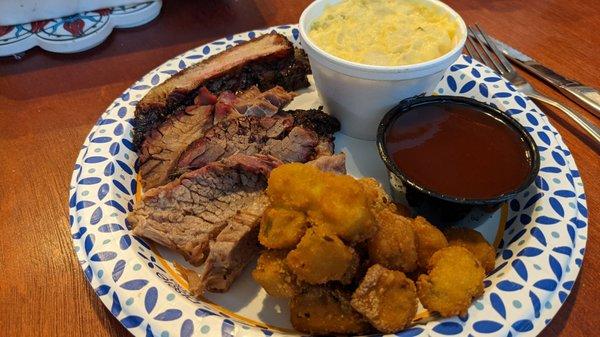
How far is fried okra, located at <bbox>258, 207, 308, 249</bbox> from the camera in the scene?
1.49 m

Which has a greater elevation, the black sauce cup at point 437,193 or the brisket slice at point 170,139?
the black sauce cup at point 437,193

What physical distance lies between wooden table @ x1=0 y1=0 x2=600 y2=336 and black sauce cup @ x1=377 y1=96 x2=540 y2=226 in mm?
489

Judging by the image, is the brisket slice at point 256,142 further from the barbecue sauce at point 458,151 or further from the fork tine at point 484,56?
the fork tine at point 484,56

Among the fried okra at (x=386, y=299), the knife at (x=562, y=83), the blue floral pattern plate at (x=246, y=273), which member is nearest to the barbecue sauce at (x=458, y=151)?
the blue floral pattern plate at (x=246, y=273)

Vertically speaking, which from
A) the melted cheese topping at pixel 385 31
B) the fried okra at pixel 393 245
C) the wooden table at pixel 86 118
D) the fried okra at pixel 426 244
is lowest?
the wooden table at pixel 86 118

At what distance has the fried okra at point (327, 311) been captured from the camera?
1.54m

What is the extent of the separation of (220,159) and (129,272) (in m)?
0.64

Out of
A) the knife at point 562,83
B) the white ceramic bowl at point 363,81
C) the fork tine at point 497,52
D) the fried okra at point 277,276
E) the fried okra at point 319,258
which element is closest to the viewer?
the fried okra at point 319,258

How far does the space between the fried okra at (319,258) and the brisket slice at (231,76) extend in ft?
3.94

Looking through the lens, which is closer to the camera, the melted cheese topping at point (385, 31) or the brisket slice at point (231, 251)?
the brisket slice at point (231, 251)

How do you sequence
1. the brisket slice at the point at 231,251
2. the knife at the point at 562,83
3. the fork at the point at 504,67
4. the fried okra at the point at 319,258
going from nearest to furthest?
Answer: the fried okra at the point at 319,258, the brisket slice at the point at 231,251, the fork at the point at 504,67, the knife at the point at 562,83

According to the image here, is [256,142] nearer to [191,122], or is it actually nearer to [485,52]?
[191,122]

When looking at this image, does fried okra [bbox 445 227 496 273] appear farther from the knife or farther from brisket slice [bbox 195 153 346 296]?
the knife

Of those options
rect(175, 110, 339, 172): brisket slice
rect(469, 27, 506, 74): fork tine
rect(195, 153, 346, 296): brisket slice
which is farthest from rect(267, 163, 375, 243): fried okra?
rect(469, 27, 506, 74): fork tine
